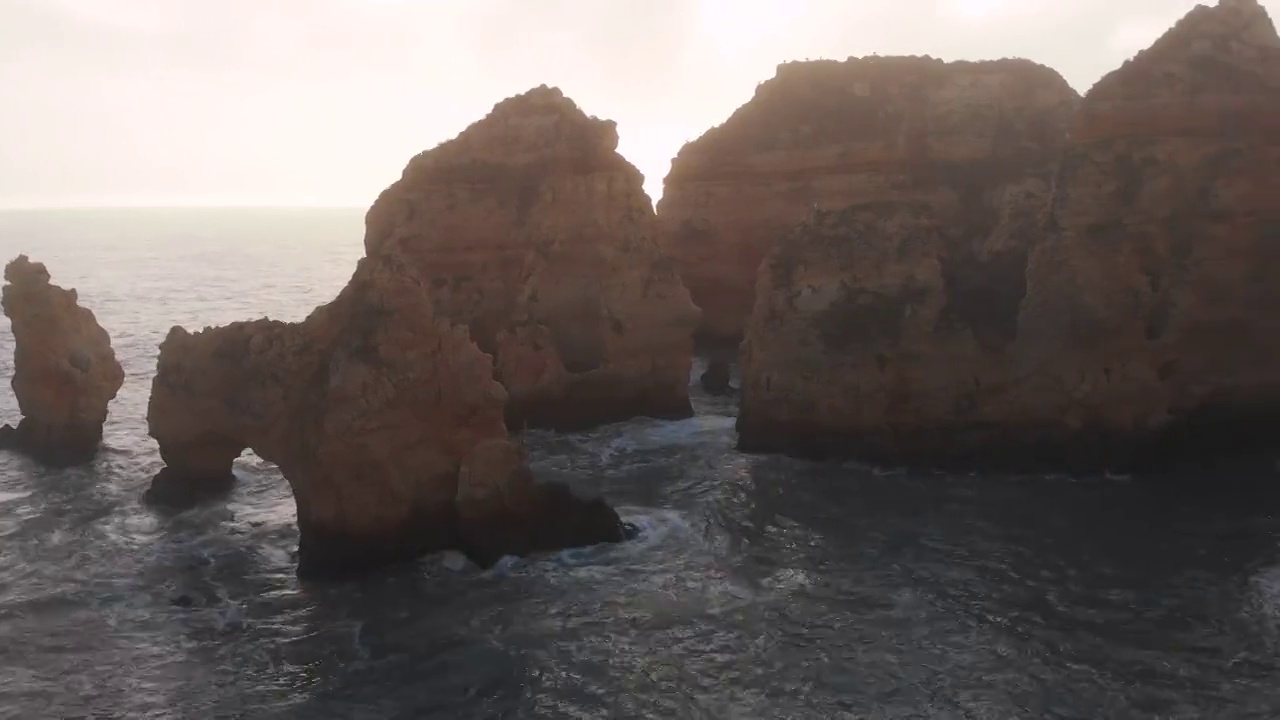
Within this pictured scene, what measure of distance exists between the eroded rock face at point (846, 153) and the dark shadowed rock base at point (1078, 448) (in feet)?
39.1

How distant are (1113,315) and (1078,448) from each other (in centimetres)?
402

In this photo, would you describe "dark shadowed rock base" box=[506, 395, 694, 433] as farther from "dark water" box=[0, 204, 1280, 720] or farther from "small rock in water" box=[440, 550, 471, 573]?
"small rock in water" box=[440, 550, 471, 573]

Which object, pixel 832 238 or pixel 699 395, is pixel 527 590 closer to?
pixel 832 238

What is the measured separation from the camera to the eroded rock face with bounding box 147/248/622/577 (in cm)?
2350

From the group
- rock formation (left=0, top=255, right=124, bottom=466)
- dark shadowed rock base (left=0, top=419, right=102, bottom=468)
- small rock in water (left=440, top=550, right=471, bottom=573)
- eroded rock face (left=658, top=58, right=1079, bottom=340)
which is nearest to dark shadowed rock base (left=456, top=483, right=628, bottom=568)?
small rock in water (left=440, top=550, right=471, bottom=573)

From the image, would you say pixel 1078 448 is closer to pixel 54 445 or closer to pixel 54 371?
pixel 54 371

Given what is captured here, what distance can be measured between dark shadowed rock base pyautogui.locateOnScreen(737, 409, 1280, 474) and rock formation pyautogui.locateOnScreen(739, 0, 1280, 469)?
0.20ft

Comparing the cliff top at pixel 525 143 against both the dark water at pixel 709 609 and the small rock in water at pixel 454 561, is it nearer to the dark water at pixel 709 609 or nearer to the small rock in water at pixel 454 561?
the dark water at pixel 709 609

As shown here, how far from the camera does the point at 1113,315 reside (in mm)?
30109

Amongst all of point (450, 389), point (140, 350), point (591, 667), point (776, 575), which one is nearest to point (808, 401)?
point (776, 575)

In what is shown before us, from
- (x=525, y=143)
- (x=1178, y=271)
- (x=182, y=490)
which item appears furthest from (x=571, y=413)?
(x=1178, y=271)

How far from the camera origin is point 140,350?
56.6m

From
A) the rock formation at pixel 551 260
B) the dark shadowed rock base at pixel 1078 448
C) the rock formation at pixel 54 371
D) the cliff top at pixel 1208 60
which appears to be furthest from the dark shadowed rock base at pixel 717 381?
the rock formation at pixel 54 371

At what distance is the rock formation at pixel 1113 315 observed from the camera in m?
30.2
